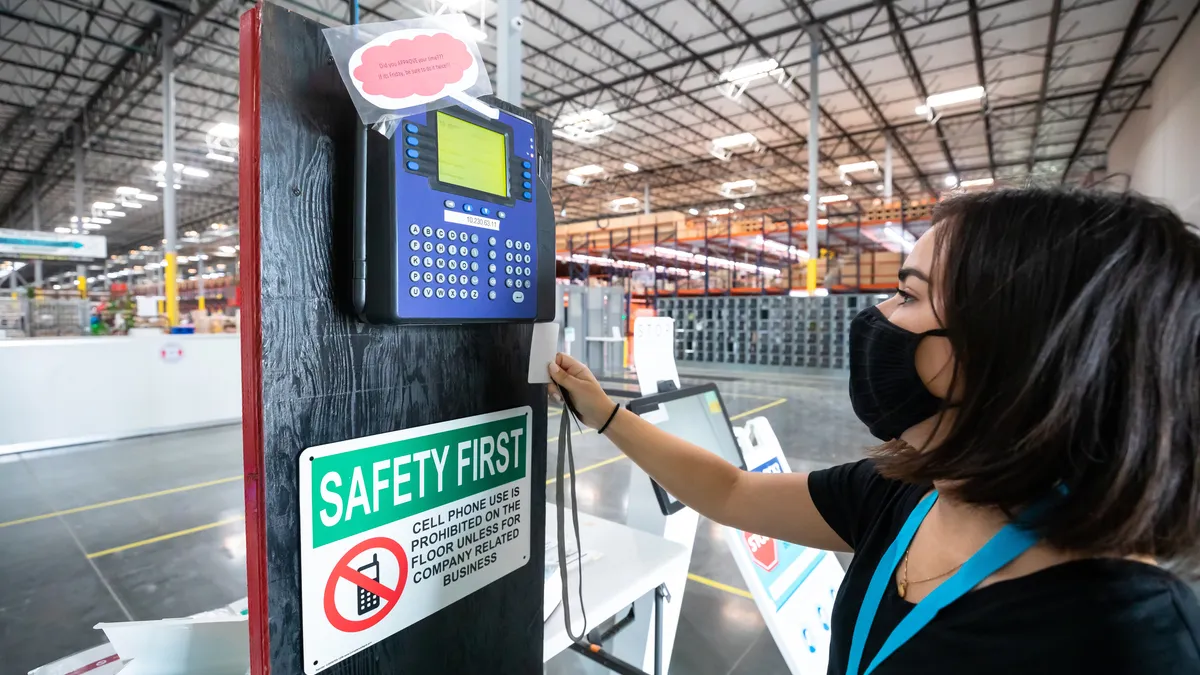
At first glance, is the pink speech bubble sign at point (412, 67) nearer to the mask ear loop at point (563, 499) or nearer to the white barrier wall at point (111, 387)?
the mask ear loop at point (563, 499)

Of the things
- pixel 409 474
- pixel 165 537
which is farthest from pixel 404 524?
pixel 165 537

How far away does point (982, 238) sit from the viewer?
59 cm

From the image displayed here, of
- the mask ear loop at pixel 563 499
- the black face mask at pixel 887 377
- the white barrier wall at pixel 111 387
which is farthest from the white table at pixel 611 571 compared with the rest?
the white barrier wall at pixel 111 387

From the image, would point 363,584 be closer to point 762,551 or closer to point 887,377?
point 887,377

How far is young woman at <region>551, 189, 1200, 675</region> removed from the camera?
1.65 ft

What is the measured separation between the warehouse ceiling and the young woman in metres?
5.56

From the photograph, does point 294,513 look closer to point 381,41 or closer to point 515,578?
point 515,578

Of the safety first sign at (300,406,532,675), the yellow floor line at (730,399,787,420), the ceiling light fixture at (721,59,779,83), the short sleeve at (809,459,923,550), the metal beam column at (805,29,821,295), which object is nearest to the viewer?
the safety first sign at (300,406,532,675)

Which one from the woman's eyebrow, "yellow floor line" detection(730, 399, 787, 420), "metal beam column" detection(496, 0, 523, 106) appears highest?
"metal beam column" detection(496, 0, 523, 106)

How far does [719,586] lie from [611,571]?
1.76 metres

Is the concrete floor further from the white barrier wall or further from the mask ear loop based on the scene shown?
the mask ear loop

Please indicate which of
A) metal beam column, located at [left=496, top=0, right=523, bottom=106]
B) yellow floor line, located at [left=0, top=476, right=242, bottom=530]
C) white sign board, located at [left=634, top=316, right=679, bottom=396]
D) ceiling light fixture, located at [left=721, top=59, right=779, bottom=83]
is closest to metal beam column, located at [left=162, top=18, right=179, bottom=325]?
yellow floor line, located at [left=0, top=476, right=242, bottom=530]

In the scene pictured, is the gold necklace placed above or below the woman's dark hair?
below

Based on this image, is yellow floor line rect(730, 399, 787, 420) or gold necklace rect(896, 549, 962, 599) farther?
yellow floor line rect(730, 399, 787, 420)
